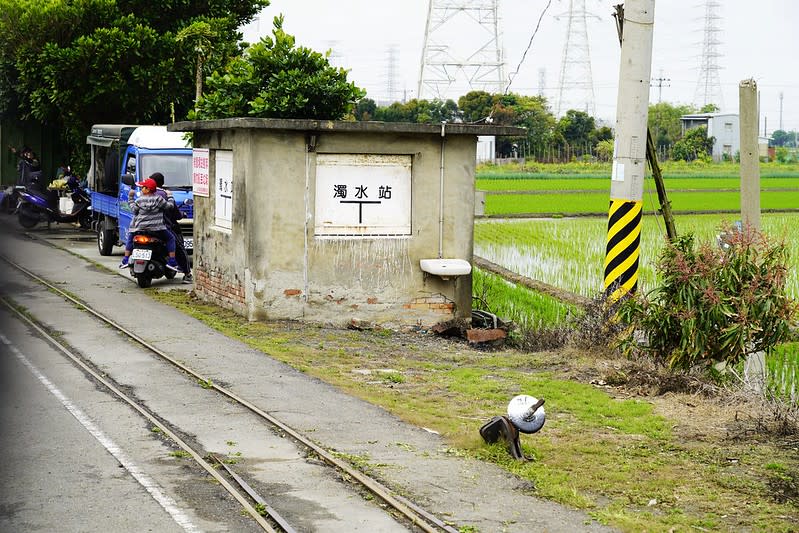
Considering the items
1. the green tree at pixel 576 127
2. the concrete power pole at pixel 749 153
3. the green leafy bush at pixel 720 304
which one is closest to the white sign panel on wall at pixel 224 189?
the green leafy bush at pixel 720 304

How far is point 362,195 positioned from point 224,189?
7.22ft

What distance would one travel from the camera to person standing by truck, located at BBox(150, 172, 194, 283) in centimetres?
1767

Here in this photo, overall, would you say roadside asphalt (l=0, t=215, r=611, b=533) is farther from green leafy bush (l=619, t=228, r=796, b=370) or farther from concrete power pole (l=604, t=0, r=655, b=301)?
concrete power pole (l=604, t=0, r=655, b=301)

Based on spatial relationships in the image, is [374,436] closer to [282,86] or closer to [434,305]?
[434,305]

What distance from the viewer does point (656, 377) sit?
34.5 feet

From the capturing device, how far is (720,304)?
9.81 metres

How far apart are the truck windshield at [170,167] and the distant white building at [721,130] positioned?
59.5m

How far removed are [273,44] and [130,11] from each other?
52.6 feet

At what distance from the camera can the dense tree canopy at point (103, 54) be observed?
28.6m

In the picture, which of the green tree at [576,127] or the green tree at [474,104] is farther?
the green tree at [576,127]

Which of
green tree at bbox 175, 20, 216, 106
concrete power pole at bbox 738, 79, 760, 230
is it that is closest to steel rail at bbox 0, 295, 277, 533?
concrete power pole at bbox 738, 79, 760, 230

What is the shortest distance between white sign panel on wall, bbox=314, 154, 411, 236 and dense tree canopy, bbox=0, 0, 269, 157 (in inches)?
584

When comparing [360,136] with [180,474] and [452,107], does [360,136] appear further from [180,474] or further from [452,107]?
[452,107]

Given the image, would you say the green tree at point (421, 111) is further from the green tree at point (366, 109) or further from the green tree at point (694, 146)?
the green tree at point (694, 146)
